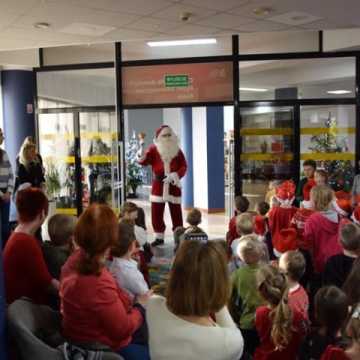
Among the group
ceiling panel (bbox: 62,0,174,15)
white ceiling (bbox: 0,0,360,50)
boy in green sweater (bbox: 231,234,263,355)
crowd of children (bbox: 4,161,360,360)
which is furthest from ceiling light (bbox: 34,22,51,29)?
boy in green sweater (bbox: 231,234,263,355)

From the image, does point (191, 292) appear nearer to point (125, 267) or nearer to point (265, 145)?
point (125, 267)

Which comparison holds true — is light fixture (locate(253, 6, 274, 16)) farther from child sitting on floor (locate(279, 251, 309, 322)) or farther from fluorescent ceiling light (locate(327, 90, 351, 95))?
child sitting on floor (locate(279, 251, 309, 322))

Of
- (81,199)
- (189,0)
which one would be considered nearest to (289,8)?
(189,0)

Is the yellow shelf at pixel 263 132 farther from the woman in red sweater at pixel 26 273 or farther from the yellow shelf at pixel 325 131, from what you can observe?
the woman in red sweater at pixel 26 273

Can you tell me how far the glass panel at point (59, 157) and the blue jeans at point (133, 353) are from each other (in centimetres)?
554

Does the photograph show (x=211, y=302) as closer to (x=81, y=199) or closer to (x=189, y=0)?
(x=189, y=0)

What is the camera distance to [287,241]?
3893mm

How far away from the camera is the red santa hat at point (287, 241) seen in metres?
3.88

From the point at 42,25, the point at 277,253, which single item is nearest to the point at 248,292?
the point at 277,253

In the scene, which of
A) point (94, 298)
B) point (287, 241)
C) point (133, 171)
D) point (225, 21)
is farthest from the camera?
point (133, 171)

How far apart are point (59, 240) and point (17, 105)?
Answer: 5.08m

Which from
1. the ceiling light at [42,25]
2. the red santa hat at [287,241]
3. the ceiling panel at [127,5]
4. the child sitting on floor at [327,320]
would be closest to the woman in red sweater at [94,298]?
the child sitting on floor at [327,320]

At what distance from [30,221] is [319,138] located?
4972 mm

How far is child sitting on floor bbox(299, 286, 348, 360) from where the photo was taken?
218cm
